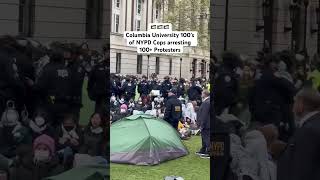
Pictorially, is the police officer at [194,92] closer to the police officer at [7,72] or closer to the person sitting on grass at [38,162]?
the person sitting on grass at [38,162]

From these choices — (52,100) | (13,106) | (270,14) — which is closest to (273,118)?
(270,14)

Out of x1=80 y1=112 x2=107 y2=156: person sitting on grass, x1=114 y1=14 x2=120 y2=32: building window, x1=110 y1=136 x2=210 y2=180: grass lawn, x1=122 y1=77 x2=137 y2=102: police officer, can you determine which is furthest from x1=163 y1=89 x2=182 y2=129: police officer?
x1=80 y1=112 x2=107 y2=156: person sitting on grass

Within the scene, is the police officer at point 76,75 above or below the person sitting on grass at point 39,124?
above

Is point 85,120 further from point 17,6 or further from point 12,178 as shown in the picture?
point 17,6

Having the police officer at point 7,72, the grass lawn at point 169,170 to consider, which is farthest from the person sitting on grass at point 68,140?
the grass lawn at point 169,170

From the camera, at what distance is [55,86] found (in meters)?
4.85

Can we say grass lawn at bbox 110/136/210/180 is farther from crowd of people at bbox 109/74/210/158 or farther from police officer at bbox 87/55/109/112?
police officer at bbox 87/55/109/112

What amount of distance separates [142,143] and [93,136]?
5.38 metres

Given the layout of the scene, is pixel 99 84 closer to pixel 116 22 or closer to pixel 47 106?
pixel 47 106

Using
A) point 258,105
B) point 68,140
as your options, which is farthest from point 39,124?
point 258,105

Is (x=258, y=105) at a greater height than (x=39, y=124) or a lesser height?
greater

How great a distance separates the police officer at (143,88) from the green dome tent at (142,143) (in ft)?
17.4

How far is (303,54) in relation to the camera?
15.8ft

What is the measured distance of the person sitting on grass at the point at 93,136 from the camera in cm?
490
